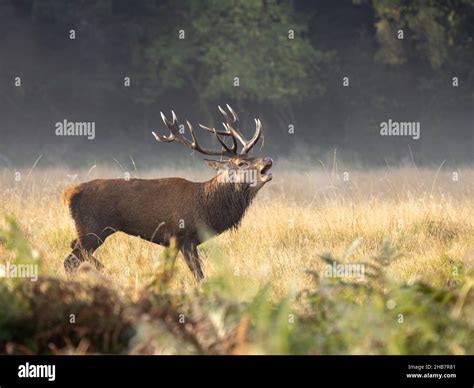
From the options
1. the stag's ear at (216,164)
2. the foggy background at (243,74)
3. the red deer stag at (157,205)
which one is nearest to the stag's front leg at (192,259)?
the red deer stag at (157,205)

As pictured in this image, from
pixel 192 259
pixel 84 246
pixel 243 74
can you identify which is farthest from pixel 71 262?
pixel 243 74

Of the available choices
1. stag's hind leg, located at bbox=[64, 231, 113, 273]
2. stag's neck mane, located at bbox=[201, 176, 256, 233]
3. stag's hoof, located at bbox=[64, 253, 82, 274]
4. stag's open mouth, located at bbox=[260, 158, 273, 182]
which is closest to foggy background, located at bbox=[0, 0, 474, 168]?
stag's neck mane, located at bbox=[201, 176, 256, 233]

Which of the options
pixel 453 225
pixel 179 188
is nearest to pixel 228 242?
pixel 179 188

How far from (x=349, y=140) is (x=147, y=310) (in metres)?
29.5

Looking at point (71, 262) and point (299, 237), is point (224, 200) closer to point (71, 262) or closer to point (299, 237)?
point (71, 262)

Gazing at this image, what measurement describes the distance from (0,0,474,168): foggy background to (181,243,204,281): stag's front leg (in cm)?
1956

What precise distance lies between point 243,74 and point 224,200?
20967 mm

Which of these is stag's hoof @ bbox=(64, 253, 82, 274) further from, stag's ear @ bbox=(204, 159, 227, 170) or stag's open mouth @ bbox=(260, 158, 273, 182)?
stag's open mouth @ bbox=(260, 158, 273, 182)

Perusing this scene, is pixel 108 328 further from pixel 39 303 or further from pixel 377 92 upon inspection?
pixel 377 92

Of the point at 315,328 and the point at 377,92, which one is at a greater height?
the point at 377,92

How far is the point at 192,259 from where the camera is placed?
8.46 m
